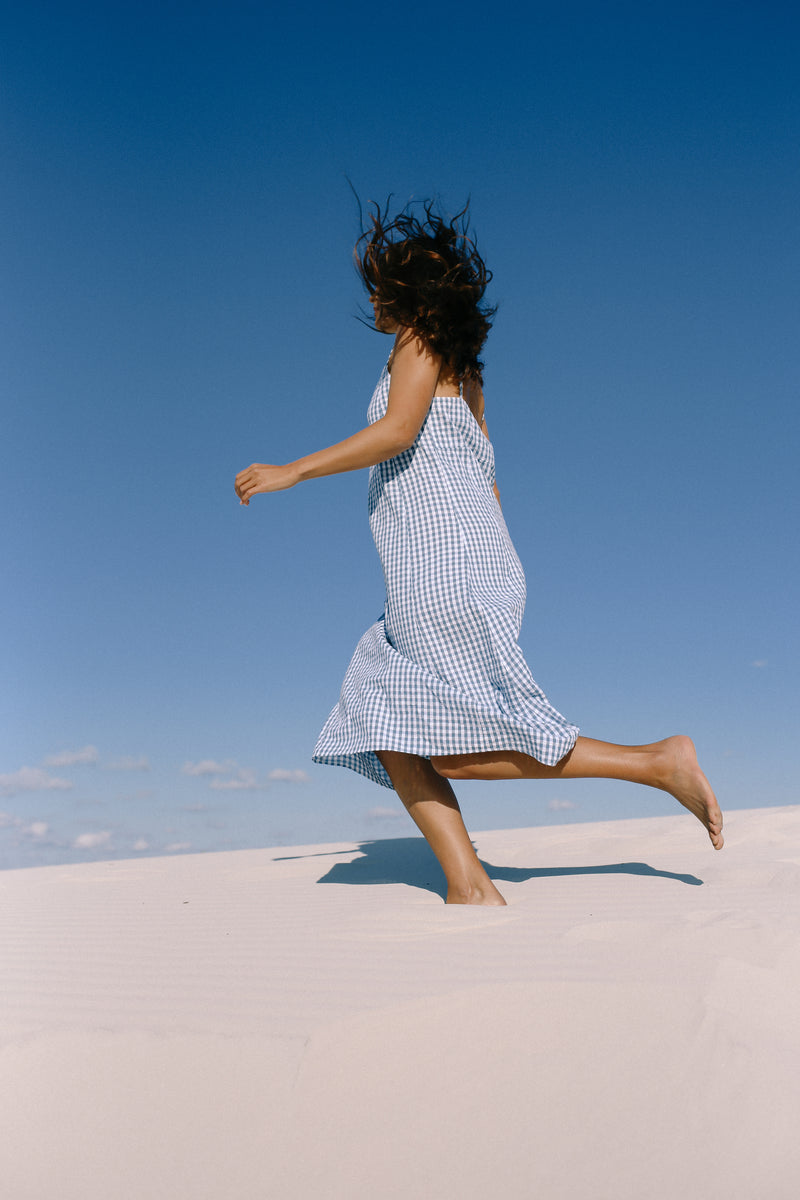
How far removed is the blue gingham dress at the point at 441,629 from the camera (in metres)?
2.51

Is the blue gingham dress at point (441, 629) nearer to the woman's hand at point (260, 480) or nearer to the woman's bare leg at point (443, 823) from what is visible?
the woman's bare leg at point (443, 823)

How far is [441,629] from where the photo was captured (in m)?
2.64

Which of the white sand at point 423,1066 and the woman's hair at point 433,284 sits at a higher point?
the woman's hair at point 433,284

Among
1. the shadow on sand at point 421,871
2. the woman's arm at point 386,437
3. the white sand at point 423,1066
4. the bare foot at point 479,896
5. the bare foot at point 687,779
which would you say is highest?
the woman's arm at point 386,437

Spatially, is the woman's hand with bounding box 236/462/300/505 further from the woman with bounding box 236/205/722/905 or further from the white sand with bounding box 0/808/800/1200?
the white sand with bounding box 0/808/800/1200

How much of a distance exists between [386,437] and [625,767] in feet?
4.06

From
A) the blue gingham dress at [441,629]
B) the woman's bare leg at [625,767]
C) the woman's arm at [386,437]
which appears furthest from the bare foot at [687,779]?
the woman's arm at [386,437]

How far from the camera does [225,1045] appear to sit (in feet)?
4.83

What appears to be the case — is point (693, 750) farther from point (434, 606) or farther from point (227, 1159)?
point (227, 1159)

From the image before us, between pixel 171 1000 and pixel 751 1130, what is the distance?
1.09 m

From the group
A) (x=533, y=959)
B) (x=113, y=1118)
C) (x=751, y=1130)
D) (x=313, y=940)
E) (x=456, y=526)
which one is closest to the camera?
(x=751, y=1130)

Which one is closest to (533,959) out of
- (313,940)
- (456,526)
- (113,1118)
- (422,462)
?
(313,940)

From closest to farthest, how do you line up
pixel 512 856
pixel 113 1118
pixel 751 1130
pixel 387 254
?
pixel 751 1130 < pixel 113 1118 < pixel 387 254 < pixel 512 856

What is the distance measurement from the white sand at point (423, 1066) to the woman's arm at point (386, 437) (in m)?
1.34
